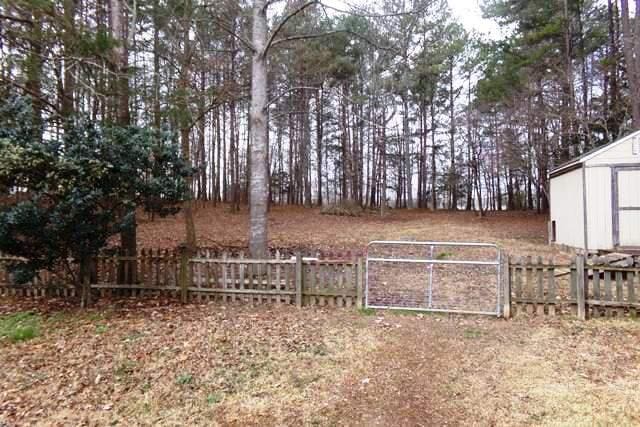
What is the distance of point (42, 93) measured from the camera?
A: 5543 mm

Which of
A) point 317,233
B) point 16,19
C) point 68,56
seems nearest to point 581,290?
point 68,56

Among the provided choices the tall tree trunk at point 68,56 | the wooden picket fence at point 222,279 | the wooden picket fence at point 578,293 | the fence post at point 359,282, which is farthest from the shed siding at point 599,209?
the tall tree trunk at point 68,56

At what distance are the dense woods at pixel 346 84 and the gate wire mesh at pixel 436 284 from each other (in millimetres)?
3014

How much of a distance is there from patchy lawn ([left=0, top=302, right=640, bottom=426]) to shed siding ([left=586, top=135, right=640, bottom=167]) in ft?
19.0

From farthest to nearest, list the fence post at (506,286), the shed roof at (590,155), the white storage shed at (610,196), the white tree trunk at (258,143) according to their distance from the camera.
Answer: the shed roof at (590,155) < the white storage shed at (610,196) < the white tree trunk at (258,143) < the fence post at (506,286)

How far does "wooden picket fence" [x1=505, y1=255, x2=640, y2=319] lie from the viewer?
15.3 ft

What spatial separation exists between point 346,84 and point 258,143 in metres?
14.9

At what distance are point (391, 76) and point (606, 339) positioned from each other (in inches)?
689

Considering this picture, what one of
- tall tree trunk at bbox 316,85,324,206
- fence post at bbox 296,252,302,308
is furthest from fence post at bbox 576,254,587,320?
tall tree trunk at bbox 316,85,324,206

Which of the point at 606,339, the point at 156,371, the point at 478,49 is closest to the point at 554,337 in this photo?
the point at 606,339

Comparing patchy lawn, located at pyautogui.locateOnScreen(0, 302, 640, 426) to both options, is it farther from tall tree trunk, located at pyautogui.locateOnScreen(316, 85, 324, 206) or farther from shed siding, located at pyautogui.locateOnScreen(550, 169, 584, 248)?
tall tree trunk, located at pyautogui.locateOnScreen(316, 85, 324, 206)

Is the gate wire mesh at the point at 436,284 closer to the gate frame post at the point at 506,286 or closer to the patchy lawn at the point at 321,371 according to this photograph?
the gate frame post at the point at 506,286

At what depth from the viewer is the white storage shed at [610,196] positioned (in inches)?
338

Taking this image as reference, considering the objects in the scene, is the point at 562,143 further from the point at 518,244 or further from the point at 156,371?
the point at 156,371
